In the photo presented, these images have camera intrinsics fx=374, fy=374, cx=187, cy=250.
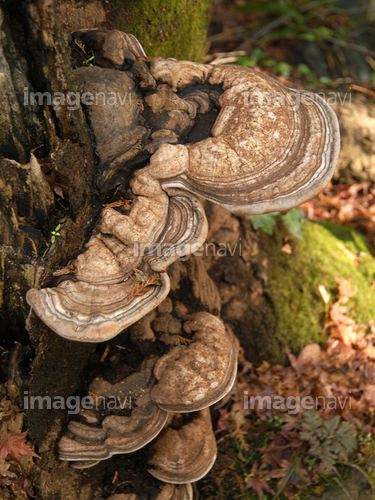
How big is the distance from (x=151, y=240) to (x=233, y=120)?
3.68ft

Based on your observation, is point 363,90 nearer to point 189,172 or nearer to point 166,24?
point 166,24

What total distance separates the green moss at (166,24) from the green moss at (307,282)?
2625 millimetres

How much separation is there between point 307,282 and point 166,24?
3645 mm

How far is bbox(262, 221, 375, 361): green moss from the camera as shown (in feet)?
16.3

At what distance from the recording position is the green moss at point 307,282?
4961mm

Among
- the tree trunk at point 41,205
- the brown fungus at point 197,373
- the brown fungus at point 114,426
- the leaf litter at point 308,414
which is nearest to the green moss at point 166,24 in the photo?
the tree trunk at point 41,205

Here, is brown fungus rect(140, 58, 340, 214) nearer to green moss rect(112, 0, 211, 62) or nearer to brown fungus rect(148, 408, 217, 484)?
green moss rect(112, 0, 211, 62)

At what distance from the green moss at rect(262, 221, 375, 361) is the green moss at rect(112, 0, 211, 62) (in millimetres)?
2625

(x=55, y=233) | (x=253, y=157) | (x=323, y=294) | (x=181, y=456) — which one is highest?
(x=253, y=157)

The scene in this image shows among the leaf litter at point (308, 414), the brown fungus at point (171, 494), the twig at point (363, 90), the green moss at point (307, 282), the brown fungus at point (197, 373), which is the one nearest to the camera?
the brown fungus at point (197, 373)

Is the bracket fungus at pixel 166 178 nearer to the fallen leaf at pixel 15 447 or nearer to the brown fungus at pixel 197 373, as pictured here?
the brown fungus at pixel 197 373

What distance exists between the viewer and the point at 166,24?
13.0ft

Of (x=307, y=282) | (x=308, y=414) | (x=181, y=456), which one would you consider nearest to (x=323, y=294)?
(x=307, y=282)

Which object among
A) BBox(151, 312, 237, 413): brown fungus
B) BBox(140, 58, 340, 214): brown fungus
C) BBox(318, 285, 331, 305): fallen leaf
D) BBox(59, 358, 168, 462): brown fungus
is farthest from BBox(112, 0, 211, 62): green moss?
BBox(318, 285, 331, 305): fallen leaf
